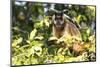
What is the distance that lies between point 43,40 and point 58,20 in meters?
0.29

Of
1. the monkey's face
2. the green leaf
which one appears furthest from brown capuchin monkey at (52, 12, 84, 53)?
Answer: the green leaf

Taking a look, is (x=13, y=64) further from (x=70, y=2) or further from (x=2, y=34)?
(x=70, y=2)

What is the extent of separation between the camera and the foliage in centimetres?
234

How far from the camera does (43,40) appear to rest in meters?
2.45

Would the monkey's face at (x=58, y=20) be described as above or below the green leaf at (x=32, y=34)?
above

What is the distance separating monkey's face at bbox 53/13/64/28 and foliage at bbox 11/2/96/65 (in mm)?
74

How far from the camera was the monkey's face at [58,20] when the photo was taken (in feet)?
8.23

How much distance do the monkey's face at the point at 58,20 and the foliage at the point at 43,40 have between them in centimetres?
7

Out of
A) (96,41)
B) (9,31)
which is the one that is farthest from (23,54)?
(96,41)

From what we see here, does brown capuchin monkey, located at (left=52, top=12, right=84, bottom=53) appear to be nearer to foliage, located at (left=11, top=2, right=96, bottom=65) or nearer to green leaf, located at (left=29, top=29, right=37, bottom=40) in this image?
foliage, located at (left=11, top=2, right=96, bottom=65)

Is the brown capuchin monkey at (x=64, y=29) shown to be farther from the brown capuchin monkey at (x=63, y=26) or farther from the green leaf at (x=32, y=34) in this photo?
the green leaf at (x=32, y=34)

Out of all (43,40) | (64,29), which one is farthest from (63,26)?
(43,40)

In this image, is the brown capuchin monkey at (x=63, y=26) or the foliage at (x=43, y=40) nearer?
the foliage at (x=43, y=40)

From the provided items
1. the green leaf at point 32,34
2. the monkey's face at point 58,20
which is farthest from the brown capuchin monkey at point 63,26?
the green leaf at point 32,34
